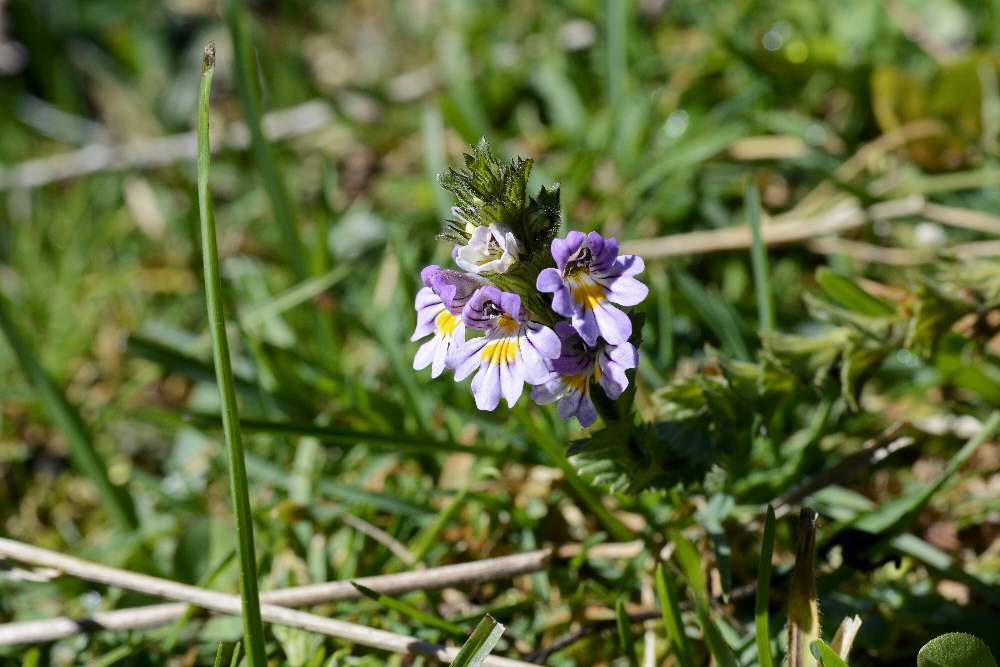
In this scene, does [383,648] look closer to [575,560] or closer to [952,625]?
[575,560]

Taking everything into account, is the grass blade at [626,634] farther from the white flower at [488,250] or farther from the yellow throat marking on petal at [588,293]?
the white flower at [488,250]

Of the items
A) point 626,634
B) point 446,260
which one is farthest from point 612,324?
point 446,260

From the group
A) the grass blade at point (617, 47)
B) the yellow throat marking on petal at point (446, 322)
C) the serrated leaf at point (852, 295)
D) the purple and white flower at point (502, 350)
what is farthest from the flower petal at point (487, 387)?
the grass blade at point (617, 47)

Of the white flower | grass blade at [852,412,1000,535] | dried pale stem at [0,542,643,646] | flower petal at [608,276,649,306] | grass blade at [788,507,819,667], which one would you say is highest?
the white flower

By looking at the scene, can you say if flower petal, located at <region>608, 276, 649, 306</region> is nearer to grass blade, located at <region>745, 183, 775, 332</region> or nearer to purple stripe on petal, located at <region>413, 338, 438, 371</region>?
purple stripe on petal, located at <region>413, 338, 438, 371</region>

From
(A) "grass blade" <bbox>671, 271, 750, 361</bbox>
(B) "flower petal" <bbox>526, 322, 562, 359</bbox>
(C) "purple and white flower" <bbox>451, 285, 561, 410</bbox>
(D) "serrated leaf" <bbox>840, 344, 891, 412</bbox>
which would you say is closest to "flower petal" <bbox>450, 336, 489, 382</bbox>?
(C) "purple and white flower" <bbox>451, 285, 561, 410</bbox>

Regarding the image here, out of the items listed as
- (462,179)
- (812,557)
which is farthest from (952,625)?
(462,179)
